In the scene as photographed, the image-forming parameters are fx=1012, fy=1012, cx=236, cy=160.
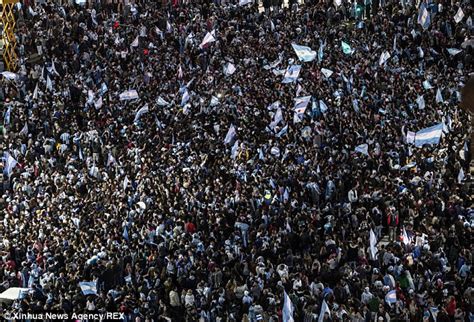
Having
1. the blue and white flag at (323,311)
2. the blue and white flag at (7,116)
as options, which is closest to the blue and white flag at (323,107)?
the blue and white flag at (7,116)

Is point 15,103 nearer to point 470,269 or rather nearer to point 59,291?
point 59,291

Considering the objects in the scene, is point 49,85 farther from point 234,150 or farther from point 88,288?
point 88,288

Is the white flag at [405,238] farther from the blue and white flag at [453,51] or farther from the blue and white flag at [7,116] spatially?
the blue and white flag at [7,116]

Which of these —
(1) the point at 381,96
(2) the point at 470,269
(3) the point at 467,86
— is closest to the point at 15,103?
(1) the point at 381,96

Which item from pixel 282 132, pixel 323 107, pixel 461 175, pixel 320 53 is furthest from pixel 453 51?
pixel 461 175

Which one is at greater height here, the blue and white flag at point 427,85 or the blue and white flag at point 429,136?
the blue and white flag at point 427,85

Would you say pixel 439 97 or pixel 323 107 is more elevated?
pixel 323 107

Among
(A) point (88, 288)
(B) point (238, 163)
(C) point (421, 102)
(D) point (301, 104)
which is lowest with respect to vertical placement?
(A) point (88, 288)

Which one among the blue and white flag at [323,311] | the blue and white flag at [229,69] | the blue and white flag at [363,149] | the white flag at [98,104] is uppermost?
the blue and white flag at [229,69]
